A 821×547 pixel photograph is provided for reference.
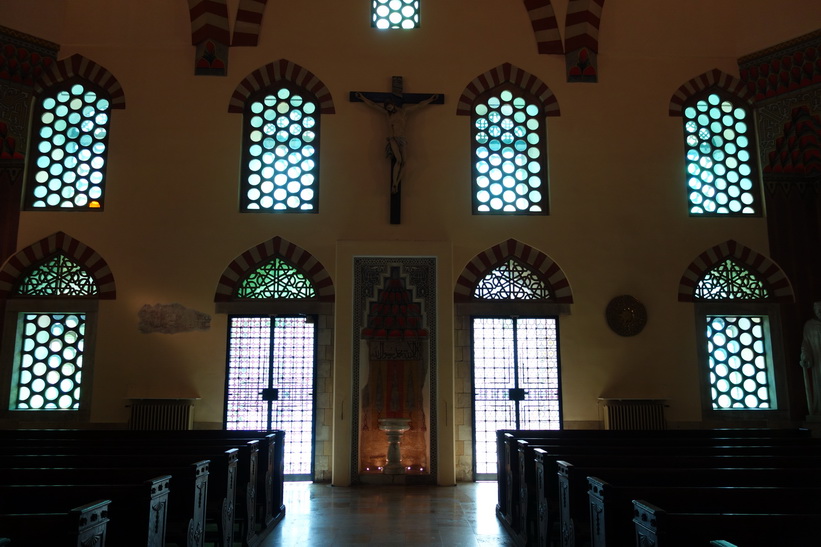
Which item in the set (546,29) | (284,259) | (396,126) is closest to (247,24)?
(396,126)

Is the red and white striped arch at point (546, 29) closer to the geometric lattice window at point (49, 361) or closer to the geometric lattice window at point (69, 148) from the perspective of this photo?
the geometric lattice window at point (69, 148)

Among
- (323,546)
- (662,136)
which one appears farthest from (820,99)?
(323,546)

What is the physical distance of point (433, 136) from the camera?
981 centimetres

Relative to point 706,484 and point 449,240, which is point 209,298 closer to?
point 449,240

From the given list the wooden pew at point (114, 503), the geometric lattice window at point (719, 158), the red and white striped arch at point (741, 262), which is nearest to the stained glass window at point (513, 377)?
the red and white striped arch at point (741, 262)

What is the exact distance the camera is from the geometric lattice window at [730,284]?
9.55 metres

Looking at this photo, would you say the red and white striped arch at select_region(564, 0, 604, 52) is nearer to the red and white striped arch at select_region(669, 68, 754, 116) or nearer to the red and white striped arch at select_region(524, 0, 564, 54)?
the red and white striped arch at select_region(524, 0, 564, 54)

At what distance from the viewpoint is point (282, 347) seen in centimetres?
934

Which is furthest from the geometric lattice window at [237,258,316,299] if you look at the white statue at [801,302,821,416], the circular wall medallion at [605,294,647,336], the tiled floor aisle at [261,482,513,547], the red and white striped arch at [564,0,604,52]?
the white statue at [801,302,821,416]

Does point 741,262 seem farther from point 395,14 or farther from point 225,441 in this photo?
point 225,441

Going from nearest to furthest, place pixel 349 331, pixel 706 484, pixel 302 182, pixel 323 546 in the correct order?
pixel 706 484 < pixel 323 546 < pixel 349 331 < pixel 302 182

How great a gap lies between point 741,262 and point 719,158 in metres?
1.64

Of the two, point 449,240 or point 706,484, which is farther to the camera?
point 449,240

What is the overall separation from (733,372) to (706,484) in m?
5.99
